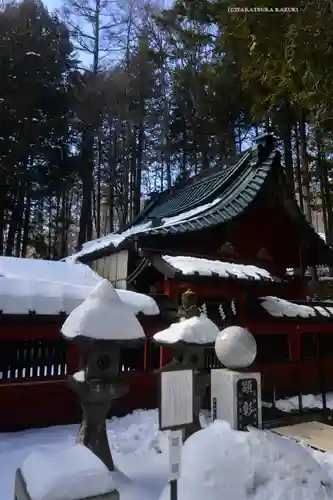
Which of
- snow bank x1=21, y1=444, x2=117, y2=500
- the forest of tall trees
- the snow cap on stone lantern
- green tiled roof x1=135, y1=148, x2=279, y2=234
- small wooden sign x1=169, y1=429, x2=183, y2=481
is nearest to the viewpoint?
snow bank x1=21, y1=444, x2=117, y2=500

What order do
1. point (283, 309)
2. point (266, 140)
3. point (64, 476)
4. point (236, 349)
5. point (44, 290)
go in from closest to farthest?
point (64, 476) → point (236, 349) → point (44, 290) → point (283, 309) → point (266, 140)

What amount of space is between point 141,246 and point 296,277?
6092 mm

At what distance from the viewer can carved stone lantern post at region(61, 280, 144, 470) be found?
462cm

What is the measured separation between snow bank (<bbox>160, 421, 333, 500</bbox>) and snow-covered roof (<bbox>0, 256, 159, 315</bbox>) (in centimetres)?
421

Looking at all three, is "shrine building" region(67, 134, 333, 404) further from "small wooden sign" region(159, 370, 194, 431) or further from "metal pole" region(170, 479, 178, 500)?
"metal pole" region(170, 479, 178, 500)

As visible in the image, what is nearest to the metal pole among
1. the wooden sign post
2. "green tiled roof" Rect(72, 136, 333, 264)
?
the wooden sign post

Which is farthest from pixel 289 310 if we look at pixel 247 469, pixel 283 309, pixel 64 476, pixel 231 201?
pixel 64 476

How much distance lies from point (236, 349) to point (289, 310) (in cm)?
620

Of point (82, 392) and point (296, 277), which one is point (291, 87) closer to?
point (82, 392)

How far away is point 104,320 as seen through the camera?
15.2ft

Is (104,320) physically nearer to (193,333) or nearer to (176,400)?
(176,400)

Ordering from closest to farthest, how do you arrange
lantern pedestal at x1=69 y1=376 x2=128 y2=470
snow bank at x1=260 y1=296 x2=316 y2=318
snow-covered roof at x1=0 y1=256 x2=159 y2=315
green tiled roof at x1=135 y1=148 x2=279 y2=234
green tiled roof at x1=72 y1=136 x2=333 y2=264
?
lantern pedestal at x1=69 y1=376 x2=128 y2=470
snow-covered roof at x1=0 y1=256 x2=159 y2=315
snow bank at x1=260 y1=296 x2=316 y2=318
green tiled roof at x1=135 y1=148 x2=279 y2=234
green tiled roof at x1=72 y1=136 x2=333 y2=264

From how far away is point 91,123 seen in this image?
71.1 feet

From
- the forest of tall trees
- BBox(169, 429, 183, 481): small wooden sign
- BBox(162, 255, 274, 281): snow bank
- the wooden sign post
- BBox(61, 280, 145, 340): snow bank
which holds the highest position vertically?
the forest of tall trees
